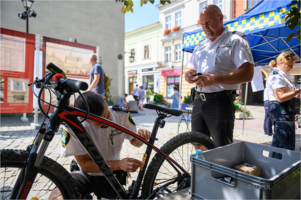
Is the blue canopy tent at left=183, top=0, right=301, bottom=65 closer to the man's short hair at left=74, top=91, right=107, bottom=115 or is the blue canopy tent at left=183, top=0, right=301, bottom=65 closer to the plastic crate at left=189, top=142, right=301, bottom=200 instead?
the plastic crate at left=189, top=142, right=301, bottom=200

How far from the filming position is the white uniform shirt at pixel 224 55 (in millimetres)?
1880

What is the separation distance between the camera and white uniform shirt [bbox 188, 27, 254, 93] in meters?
1.88

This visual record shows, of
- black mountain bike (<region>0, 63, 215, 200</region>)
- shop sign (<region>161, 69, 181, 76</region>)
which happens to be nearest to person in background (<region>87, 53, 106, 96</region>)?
black mountain bike (<region>0, 63, 215, 200</region>)

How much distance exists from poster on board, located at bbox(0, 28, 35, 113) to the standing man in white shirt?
15.6 ft

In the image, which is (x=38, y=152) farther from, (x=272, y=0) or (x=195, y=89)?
(x=272, y=0)

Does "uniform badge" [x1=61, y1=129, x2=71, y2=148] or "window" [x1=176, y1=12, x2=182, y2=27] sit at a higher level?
"window" [x1=176, y1=12, x2=182, y2=27]

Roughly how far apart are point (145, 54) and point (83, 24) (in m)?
17.2

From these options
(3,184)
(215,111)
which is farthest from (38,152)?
(215,111)

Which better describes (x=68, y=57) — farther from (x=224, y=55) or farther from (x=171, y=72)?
(x=171, y=72)

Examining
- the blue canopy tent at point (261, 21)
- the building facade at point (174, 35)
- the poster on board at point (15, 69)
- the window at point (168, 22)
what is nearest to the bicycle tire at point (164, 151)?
the blue canopy tent at point (261, 21)

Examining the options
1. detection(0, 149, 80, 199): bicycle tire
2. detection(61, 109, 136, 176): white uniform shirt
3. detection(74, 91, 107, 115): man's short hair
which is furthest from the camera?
detection(61, 109, 136, 176): white uniform shirt

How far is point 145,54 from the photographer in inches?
1142

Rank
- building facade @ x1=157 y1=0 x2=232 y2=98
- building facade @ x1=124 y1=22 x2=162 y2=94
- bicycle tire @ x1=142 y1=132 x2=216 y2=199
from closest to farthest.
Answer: bicycle tire @ x1=142 y1=132 x2=216 y2=199 → building facade @ x1=157 y1=0 x2=232 y2=98 → building facade @ x1=124 y1=22 x2=162 y2=94

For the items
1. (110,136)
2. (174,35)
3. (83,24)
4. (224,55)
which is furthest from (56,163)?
(174,35)
